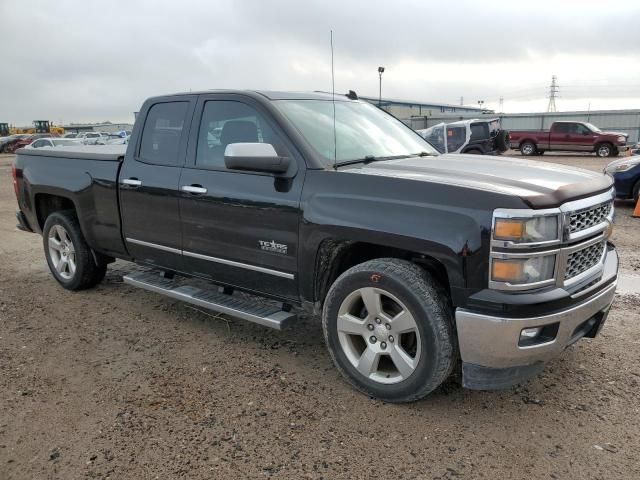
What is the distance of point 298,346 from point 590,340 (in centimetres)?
224

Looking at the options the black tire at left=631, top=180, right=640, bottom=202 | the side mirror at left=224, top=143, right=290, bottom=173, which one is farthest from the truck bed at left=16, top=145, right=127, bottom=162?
the black tire at left=631, top=180, right=640, bottom=202

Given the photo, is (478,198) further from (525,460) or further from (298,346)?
(298,346)

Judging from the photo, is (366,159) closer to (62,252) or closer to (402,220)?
(402,220)

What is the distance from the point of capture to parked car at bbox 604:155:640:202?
31.9 ft

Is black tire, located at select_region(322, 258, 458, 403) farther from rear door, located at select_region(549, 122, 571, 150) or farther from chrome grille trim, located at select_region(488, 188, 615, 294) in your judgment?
rear door, located at select_region(549, 122, 571, 150)

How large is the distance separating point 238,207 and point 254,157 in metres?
0.52

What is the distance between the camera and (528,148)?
2681 cm

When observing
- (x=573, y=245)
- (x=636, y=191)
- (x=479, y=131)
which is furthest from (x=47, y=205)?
(x=479, y=131)

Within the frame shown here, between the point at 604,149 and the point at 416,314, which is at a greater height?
the point at 416,314

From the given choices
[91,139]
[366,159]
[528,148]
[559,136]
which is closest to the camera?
[366,159]

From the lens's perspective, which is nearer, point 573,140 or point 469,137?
point 469,137

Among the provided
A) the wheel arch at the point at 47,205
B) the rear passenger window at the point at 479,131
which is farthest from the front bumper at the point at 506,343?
the rear passenger window at the point at 479,131

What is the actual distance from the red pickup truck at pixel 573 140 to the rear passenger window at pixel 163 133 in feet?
82.8

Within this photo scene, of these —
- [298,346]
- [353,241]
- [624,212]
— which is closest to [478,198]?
[353,241]
